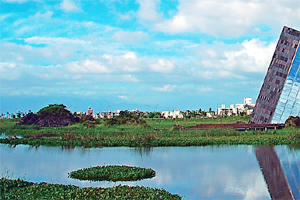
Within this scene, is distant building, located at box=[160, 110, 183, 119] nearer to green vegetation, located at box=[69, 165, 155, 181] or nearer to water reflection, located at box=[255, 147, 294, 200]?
water reflection, located at box=[255, 147, 294, 200]

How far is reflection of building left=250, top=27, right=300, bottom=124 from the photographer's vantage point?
104 feet

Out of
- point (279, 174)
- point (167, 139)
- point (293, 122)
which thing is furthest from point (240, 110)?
point (279, 174)

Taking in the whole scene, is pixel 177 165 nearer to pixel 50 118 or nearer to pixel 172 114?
pixel 50 118

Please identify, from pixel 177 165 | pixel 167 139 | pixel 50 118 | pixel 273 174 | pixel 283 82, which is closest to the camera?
pixel 273 174

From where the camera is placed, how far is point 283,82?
32594 millimetres

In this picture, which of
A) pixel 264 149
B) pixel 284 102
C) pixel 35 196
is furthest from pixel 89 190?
pixel 284 102

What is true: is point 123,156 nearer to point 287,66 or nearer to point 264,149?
point 264,149

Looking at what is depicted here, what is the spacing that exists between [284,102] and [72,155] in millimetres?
20208

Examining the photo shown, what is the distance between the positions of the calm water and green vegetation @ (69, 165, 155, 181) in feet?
1.39

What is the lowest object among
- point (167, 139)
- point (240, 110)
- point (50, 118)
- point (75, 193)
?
point (75, 193)

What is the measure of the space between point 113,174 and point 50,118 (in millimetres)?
26868

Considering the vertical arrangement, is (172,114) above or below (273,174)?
above

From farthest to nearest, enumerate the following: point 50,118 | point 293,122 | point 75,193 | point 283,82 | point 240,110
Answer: point 240,110, point 50,118, point 283,82, point 293,122, point 75,193

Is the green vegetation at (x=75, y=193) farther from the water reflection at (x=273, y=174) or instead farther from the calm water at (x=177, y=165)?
the water reflection at (x=273, y=174)
